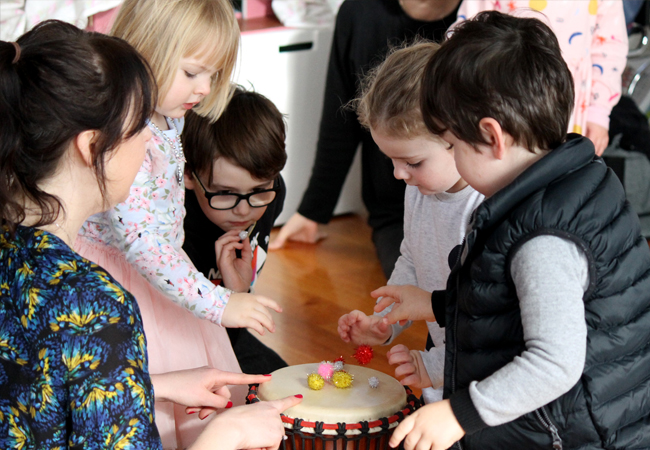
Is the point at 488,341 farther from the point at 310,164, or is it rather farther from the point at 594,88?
the point at 310,164

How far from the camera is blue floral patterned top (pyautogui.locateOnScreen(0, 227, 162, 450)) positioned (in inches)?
37.0

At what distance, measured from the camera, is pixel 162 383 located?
1.25 metres

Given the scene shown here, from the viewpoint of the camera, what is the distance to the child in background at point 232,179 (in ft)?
5.75

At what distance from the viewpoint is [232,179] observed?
1.76 meters

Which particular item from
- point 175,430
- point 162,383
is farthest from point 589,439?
point 175,430

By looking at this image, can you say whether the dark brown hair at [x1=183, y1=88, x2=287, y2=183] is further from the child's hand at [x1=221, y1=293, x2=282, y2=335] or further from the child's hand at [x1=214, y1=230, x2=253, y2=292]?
the child's hand at [x1=221, y1=293, x2=282, y2=335]

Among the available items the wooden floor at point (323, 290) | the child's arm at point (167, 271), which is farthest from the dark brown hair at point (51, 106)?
the wooden floor at point (323, 290)

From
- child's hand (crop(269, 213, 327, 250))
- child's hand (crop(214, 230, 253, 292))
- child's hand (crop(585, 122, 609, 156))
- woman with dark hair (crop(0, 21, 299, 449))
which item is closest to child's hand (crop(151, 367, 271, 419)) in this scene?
woman with dark hair (crop(0, 21, 299, 449))

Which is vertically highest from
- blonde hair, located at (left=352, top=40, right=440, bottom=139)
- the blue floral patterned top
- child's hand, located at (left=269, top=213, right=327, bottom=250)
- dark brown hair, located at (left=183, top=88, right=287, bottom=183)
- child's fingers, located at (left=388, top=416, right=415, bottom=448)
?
blonde hair, located at (left=352, top=40, right=440, bottom=139)

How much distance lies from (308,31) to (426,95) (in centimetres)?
207

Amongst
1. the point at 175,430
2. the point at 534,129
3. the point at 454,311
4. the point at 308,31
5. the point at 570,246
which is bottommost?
the point at 175,430

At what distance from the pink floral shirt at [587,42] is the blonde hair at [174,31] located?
96cm

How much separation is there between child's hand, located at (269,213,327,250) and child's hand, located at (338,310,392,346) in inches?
61.5

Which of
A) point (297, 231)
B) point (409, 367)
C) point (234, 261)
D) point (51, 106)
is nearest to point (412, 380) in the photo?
point (409, 367)
